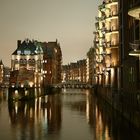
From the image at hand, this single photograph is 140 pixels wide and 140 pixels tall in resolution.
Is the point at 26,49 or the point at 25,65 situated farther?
the point at 26,49

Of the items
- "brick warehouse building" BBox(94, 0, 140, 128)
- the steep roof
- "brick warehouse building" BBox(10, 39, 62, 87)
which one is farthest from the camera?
the steep roof

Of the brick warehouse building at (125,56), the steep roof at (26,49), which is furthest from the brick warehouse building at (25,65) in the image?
the brick warehouse building at (125,56)

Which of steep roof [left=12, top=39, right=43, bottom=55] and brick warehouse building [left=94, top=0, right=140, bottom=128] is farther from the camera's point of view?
steep roof [left=12, top=39, right=43, bottom=55]

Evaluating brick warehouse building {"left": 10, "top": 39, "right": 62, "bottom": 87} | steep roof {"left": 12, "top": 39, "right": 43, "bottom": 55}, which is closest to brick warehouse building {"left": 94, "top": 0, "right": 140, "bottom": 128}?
brick warehouse building {"left": 10, "top": 39, "right": 62, "bottom": 87}

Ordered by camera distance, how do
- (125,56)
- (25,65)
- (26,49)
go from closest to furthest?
(125,56)
(25,65)
(26,49)

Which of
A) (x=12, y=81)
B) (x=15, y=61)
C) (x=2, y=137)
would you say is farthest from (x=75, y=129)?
(x=15, y=61)

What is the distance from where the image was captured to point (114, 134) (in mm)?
35281

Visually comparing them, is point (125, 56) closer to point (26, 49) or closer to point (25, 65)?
point (25, 65)

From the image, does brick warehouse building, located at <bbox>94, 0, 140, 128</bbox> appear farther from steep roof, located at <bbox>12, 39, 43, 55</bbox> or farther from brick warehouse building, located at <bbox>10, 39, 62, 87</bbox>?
steep roof, located at <bbox>12, 39, 43, 55</bbox>

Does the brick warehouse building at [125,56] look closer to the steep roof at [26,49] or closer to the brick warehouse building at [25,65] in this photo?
the brick warehouse building at [25,65]

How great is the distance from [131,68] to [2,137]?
2366 cm

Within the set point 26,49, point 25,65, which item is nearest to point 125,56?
point 25,65

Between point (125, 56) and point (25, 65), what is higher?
point (25, 65)

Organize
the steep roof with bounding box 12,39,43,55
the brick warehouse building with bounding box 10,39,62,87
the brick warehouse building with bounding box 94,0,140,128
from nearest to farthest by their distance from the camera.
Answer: the brick warehouse building with bounding box 94,0,140,128
the brick warehouse building with bounding box 10,39,62,87
the steep roof with bounding box 12,39,43,55
